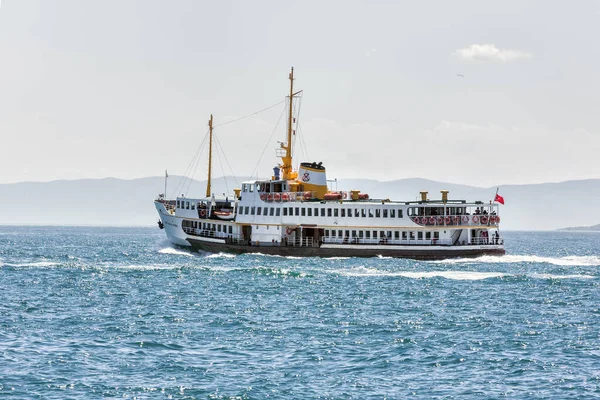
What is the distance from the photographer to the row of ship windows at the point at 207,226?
82.2 m

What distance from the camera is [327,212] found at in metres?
77.0

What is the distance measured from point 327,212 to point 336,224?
1402 millimetres

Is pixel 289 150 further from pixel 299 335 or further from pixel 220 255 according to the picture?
pixel 299 335

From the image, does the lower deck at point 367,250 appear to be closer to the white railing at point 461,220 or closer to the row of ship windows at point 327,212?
the white railing at point 461,220

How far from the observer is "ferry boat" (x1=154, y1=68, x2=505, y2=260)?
→ 7494 cm

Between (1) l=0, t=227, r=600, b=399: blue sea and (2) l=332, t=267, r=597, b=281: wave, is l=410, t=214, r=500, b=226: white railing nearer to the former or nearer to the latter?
(2) l=332, t=267, r=597, b=281: wave

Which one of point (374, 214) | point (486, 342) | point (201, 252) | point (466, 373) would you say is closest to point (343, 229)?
point (374, 214)

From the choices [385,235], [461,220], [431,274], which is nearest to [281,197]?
[385,235]

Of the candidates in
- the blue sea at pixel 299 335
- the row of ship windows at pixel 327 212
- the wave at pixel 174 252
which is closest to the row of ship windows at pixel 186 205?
the wave at pixel 174 252

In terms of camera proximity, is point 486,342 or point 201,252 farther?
point 201,252

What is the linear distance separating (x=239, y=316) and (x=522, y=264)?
40.1 metres

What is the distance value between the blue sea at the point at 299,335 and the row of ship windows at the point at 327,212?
12.7 metres

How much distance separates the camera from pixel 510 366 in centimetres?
3108

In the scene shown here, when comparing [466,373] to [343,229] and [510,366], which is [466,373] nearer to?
[510,366]
